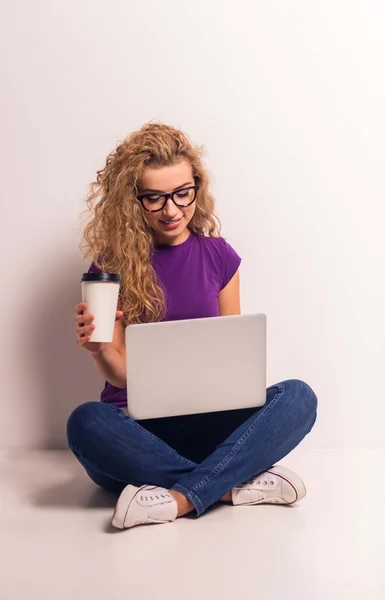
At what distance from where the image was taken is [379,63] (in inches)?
98.0

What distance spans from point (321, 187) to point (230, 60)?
50 centimetres

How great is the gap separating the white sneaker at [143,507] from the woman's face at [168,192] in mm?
709

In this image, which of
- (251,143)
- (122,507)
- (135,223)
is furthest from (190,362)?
(251,143)

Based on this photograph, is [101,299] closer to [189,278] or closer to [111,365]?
[111,365]

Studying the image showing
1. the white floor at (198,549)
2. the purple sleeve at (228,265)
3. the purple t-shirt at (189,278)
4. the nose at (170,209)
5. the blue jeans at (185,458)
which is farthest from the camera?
the purple sleeve at (228,265)

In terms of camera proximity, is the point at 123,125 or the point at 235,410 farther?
the point at 123,125

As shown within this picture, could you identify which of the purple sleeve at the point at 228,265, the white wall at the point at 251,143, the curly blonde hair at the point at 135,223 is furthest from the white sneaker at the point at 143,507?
the white wall at the point at 251,143

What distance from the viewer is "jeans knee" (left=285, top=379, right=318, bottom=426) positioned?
1.95 meters

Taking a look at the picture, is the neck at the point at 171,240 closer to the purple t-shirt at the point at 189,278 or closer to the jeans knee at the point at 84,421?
the purple t-shirt at the point at 189,278

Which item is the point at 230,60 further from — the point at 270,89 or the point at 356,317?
the point at 356,317

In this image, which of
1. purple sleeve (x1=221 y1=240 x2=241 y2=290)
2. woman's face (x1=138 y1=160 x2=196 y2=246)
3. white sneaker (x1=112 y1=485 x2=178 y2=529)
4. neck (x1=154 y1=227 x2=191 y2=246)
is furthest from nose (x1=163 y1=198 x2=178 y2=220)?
white sneaker (x1=112 y1=485 x2=178 y2=529)

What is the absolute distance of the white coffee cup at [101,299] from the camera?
5.63 feet

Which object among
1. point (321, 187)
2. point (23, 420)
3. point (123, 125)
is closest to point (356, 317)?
point (321, 187)

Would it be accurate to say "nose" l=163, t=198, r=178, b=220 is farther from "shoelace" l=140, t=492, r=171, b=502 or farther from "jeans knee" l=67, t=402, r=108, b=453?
"shoelace" l=140, t=492, r=171, b=502
